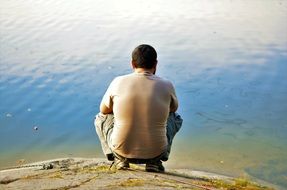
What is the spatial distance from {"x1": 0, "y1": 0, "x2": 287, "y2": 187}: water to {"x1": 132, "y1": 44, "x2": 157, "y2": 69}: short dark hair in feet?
8.79

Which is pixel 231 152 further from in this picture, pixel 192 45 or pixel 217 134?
pixel 192 45

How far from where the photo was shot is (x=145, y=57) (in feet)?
14.3

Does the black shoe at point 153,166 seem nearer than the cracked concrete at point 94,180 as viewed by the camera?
No

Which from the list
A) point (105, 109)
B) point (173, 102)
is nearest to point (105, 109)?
point (105, 109)

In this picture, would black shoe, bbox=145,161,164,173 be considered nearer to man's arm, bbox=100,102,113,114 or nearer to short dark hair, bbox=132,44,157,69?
man's arm, bbox=100,102,113,114

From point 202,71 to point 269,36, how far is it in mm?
3615

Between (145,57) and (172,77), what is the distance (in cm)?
515

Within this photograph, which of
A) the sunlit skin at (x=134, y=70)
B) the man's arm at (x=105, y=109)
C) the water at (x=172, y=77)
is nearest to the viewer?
the sunlit skin at (x=134, y=70)

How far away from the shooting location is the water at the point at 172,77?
23.2 feet

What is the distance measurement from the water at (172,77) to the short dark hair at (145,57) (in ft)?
8.79

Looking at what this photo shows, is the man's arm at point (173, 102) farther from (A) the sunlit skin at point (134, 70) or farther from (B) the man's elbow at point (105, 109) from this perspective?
(B) the man's elbow at point (105, 109)

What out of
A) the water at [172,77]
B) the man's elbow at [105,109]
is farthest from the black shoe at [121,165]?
the water at [172,77]

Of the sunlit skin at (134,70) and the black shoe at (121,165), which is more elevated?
the sunlit skin at (134,70)

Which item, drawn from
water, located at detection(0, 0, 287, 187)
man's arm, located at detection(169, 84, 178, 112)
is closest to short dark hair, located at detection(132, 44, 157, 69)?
man's arm, located at detection(169, 84, 178, 112)
